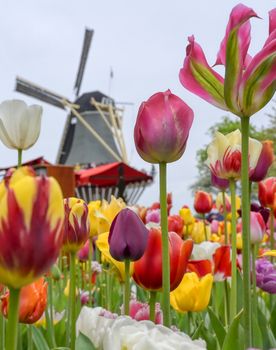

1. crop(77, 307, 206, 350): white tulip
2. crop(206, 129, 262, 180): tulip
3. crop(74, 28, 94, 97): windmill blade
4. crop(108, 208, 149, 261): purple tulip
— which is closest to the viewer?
crop(77, 307, 206, 350): white tulip

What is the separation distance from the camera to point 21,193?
35 centimetres

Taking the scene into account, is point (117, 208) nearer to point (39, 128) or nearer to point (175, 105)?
point (39, 128)

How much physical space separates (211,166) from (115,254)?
1.26ft

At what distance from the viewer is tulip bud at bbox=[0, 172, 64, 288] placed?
0.35 meters

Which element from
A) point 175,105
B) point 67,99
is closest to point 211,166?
point 175,105

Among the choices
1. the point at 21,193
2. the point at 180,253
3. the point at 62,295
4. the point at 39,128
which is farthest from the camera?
the point at 62,295

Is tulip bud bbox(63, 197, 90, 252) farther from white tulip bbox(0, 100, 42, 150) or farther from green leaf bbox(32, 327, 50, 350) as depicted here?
green leaf bbox(32, 327, 50, 350)

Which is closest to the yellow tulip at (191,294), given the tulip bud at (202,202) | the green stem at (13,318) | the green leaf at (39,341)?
the green leaf at (39,341)

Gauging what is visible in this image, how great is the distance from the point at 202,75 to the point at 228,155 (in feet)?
1.19

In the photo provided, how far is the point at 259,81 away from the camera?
0.60 m

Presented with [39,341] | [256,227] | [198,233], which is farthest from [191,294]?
[198,233]

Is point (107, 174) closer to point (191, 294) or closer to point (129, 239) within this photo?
point (191, 294)

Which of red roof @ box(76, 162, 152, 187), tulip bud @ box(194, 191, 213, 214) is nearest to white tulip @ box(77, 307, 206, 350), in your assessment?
tulip bud @ box(194, 191, 213, 214)

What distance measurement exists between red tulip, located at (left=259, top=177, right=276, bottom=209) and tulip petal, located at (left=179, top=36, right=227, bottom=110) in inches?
32.4
